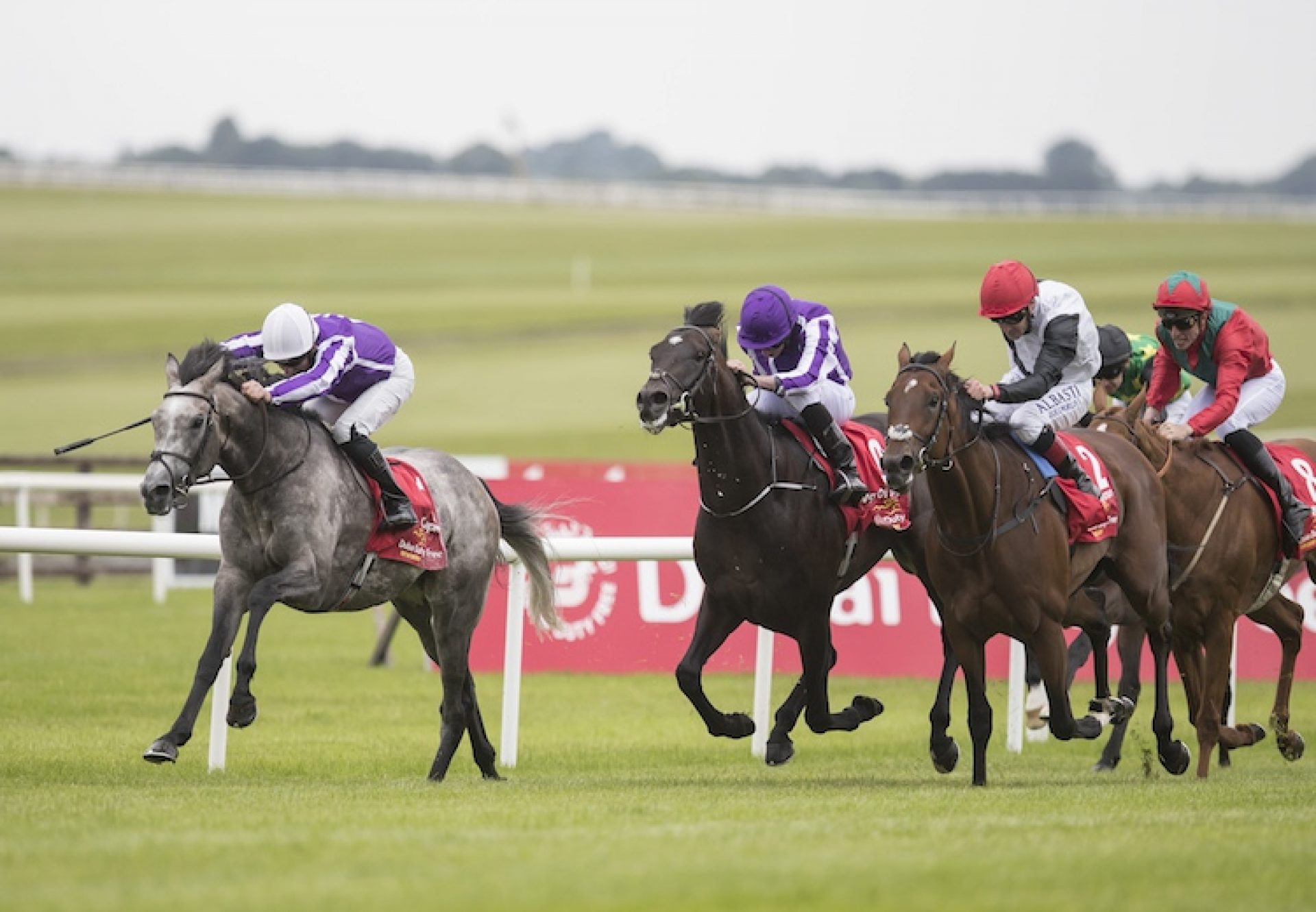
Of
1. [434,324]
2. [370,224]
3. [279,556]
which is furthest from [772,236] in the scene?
[279,556]

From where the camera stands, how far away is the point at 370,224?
65.4m

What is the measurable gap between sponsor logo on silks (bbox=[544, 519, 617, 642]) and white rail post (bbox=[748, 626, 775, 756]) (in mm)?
2173

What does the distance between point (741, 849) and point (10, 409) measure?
3076 centimetres

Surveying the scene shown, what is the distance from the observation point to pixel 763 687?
9.63 metres

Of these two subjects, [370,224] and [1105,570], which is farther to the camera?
[370,224]

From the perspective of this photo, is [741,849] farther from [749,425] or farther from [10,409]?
[10,409]

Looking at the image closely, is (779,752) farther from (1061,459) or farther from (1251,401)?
(1251,401)

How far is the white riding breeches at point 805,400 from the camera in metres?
8.59

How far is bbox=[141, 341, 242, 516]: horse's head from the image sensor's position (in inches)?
292

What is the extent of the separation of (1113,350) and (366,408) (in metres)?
3.91

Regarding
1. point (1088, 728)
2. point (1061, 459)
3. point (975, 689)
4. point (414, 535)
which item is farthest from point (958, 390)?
point (414, 535)

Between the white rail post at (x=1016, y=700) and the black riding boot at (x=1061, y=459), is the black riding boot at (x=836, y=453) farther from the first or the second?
the white rail post at (x=1016, y=700)

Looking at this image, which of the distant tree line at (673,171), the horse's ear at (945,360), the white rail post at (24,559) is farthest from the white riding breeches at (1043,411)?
the distant tree line at (673,171)

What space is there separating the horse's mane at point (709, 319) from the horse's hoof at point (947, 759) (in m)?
1.93
